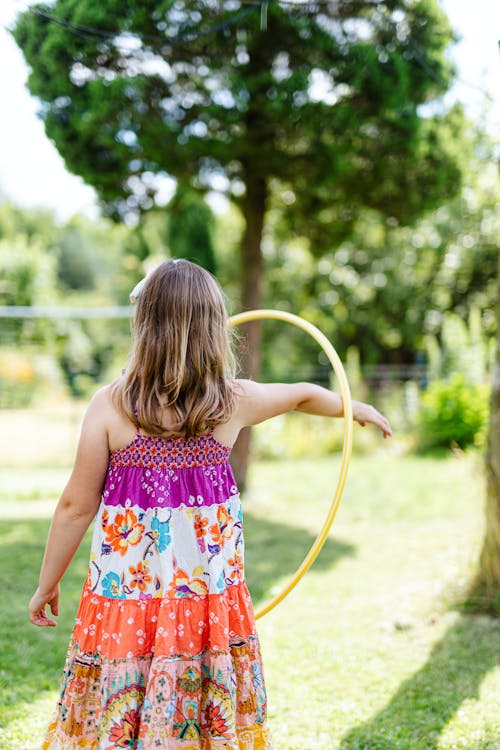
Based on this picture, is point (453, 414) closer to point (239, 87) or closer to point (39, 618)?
point (239, 87)

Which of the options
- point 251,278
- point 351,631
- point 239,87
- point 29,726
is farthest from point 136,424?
point 251,278

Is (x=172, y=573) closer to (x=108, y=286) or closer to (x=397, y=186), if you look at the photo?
(x=397, y=186)

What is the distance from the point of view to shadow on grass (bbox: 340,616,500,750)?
3.07m

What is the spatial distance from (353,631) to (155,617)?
103 inches

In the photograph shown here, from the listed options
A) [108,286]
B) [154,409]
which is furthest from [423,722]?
[108,286]

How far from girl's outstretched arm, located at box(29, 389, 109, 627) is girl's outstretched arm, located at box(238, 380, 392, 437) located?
0.42 m

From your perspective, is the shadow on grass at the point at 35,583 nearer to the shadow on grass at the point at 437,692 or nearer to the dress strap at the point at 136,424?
the shadow on grass at the point at 437,692

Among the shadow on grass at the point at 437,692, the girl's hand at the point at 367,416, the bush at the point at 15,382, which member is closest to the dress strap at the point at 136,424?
the girl's hand at the point at 367,416

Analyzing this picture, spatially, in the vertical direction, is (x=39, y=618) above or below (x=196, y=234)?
below

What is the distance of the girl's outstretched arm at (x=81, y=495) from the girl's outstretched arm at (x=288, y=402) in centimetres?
42

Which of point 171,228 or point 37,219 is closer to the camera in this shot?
point 171,228

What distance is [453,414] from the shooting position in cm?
1168

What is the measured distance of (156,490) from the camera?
211 centimetres

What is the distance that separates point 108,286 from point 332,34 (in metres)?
30.0
